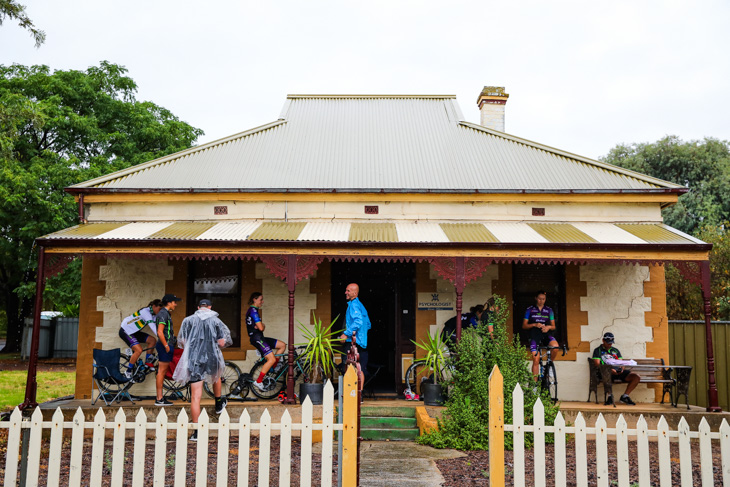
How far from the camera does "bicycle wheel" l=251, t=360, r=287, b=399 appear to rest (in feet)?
31.6

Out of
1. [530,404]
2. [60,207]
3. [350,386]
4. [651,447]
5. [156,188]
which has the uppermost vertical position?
[60,207]

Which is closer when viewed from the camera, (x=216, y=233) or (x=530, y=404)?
(x=530, y=404)

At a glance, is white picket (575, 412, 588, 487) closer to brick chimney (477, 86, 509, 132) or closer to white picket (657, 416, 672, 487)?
white picket (657, 416, 672, 487)

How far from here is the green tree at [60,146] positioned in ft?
63.8

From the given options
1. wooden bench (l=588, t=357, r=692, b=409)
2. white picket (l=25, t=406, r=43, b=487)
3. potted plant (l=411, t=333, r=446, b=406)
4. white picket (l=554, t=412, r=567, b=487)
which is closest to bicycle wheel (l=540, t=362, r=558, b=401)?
wooden bench (l=588, t=357, r=692, b=409)

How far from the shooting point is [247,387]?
978 centimetres

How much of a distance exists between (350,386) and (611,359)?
21.5 feet

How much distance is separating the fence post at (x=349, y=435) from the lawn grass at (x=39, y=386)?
9447mm

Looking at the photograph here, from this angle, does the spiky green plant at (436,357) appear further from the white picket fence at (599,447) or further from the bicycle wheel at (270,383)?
the white picket fence at (599,447)

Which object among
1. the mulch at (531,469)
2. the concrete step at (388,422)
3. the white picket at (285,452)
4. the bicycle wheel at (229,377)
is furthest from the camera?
the bicycle wheel at (229,377)

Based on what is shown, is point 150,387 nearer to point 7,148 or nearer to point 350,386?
point 7,148

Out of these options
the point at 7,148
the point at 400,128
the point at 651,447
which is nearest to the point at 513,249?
the point at 651,447

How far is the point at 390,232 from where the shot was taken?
980cm

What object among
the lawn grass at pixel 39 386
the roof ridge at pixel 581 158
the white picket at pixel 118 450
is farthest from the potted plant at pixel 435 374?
the lawn grass at pixel 39 386
